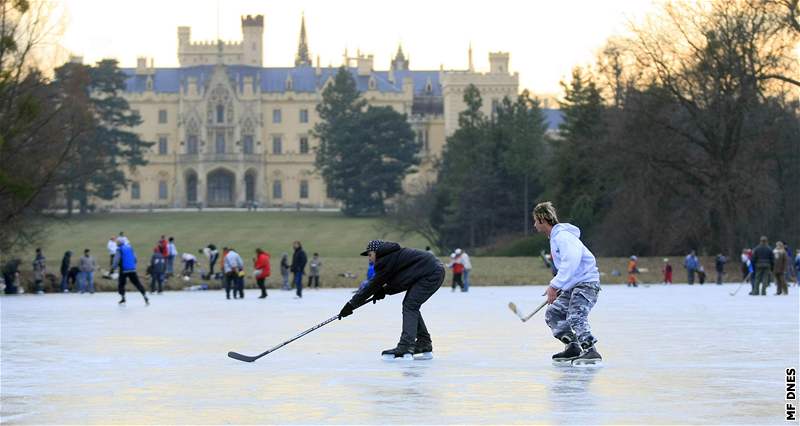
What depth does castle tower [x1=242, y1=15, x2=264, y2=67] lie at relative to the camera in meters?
176

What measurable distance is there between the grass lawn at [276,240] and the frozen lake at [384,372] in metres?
25.8

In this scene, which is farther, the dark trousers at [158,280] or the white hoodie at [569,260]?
the dark trousers at [158,280]

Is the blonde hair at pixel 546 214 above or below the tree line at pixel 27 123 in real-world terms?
below

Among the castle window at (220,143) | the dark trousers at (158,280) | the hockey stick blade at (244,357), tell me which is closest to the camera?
the hockey stick blade at (244,357)

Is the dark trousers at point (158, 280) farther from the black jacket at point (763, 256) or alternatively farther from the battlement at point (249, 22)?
the battlement at point (249, 22)

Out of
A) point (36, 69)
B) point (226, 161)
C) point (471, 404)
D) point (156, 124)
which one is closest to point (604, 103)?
point (36, 69)

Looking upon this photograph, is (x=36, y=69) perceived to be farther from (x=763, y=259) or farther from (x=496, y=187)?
(x=496, y=187)

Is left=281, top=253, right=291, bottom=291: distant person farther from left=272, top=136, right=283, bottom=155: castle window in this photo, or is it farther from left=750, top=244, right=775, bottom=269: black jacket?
left=272, top=136, right=283, bottom=155: castle window

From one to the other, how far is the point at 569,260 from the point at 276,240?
86.9 m

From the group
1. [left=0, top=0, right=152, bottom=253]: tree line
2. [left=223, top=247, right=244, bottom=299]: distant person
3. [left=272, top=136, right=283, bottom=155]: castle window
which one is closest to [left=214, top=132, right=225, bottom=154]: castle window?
[left=272, top=136, right=283, bottom=155]: castle window

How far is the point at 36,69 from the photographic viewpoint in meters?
42.2

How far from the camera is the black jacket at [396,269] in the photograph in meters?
15.8

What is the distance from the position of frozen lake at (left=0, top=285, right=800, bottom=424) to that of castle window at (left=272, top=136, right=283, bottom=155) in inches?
5093

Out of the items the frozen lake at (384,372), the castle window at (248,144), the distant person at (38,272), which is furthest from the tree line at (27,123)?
the castle window at (248,144)
